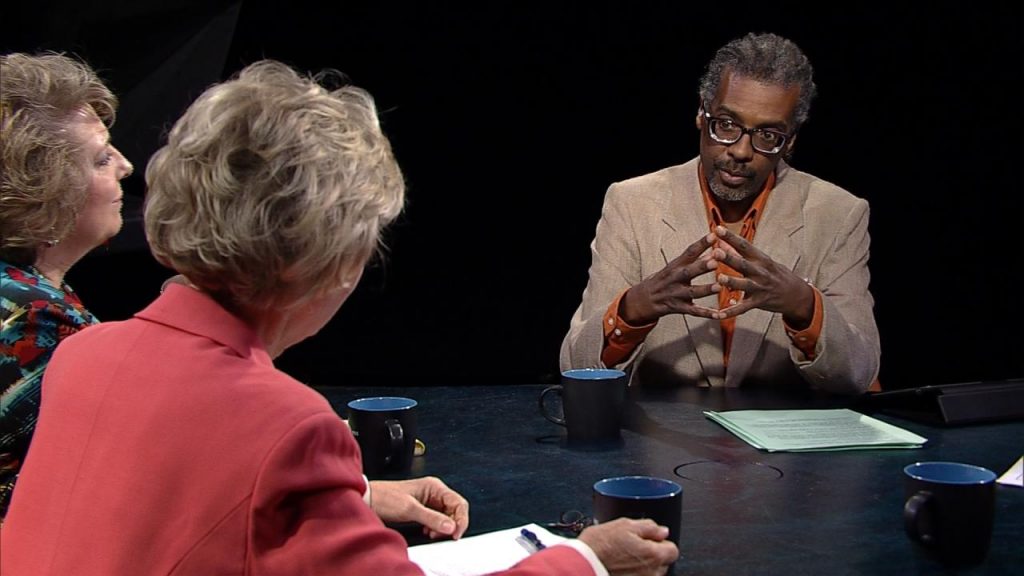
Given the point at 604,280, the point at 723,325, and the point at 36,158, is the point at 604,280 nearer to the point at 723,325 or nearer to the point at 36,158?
the point at 723,325

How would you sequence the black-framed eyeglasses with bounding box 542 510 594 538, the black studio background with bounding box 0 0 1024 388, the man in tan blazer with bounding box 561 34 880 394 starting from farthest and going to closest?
the black studio background with bounding box 0 0 1024 388 → the man in tan blazer with bounding box 561 34 880 394 → the black-framed eyeglasses with bounding box 542 510 594 538

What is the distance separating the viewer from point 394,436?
1738 mm

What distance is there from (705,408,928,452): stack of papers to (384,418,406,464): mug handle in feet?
1.91

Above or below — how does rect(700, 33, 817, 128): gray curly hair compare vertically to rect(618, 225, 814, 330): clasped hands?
above

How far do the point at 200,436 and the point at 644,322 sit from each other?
1.53m

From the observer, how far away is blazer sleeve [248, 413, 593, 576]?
0.97 metres

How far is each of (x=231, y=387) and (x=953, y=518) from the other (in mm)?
841

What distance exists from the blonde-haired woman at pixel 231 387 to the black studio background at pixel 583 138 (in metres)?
2.63

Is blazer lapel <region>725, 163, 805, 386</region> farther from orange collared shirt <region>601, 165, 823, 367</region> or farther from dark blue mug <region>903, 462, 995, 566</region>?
dark blue mug <region>903, 462, 995, 566</region>

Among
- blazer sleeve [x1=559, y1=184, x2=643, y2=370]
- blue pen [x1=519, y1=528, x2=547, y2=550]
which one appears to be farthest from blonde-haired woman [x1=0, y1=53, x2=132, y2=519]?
blazer sleeve [x1=559, y1=184, x2=643, y2=370]

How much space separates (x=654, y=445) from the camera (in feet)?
6.18

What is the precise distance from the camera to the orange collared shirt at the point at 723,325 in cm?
238

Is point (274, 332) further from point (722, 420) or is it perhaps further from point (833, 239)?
point (833, 239)

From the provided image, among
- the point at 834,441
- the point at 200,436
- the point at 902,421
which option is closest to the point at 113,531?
the point at 200,436
